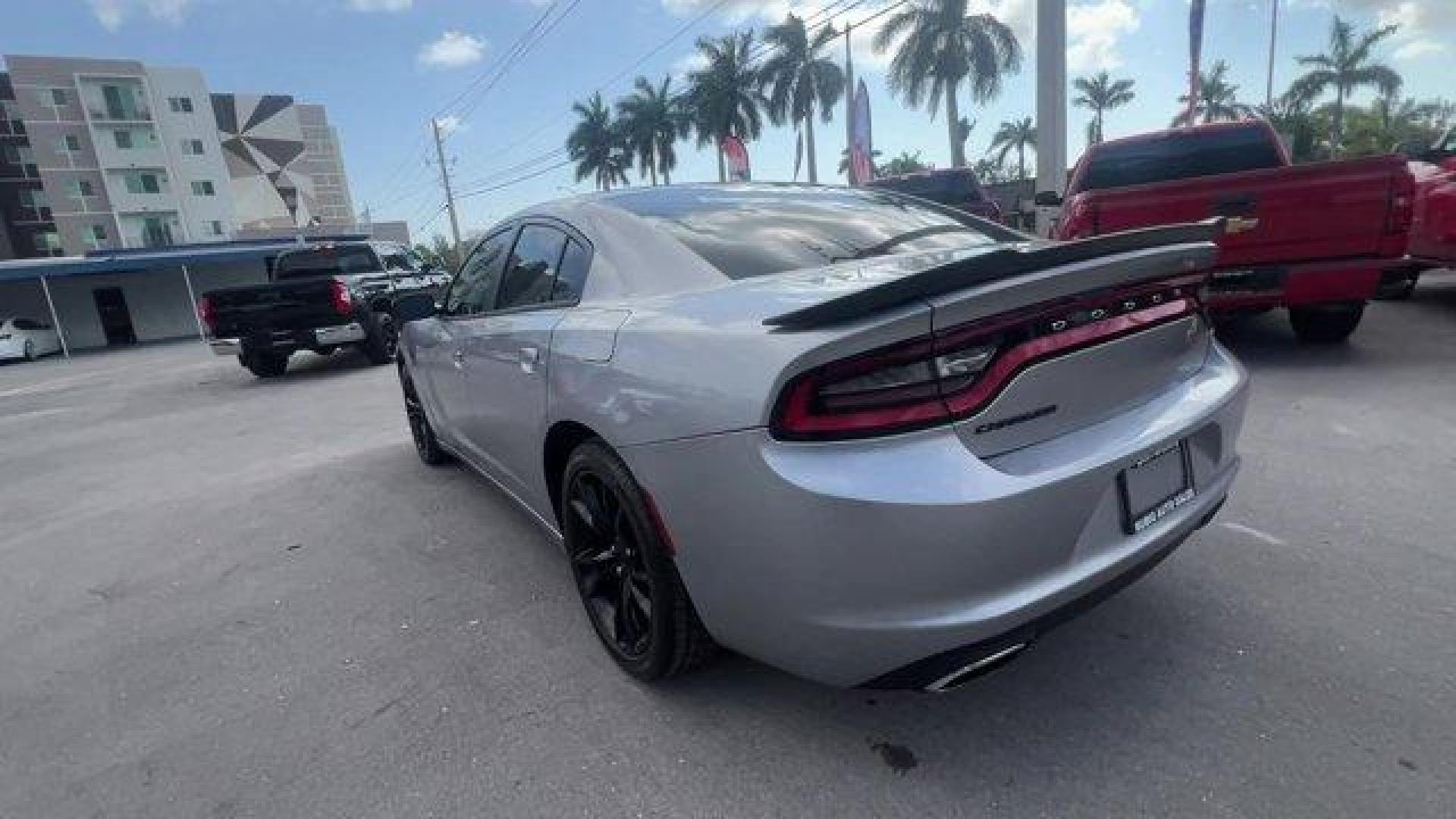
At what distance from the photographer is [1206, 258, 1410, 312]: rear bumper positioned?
495cm

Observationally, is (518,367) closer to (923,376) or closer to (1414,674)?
(923,376)

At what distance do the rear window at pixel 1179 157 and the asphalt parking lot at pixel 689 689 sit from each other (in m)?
3.23

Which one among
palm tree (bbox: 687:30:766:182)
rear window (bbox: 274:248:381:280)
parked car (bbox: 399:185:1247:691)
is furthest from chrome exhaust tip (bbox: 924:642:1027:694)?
palm tree (bbox: 687:30:766:182)

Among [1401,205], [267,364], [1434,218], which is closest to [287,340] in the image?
[267,364]

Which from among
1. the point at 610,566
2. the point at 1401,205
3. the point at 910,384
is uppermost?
the point at 1401,205

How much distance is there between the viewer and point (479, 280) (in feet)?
11.9

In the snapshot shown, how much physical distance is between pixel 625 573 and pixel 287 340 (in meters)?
9.60

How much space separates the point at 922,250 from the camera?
2.54 metres

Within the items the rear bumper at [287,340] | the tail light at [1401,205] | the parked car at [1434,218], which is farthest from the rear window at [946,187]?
the rear bumper at [287,340]

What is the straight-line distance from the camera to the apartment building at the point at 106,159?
44.7 meters

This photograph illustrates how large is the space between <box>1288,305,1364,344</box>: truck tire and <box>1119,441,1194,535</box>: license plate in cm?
478

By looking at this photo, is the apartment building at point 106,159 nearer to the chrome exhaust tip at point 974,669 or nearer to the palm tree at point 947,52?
the palm tree at point 947,52

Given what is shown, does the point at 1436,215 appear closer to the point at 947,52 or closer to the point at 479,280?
the point at 479,280

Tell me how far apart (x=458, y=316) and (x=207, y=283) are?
112 feet
